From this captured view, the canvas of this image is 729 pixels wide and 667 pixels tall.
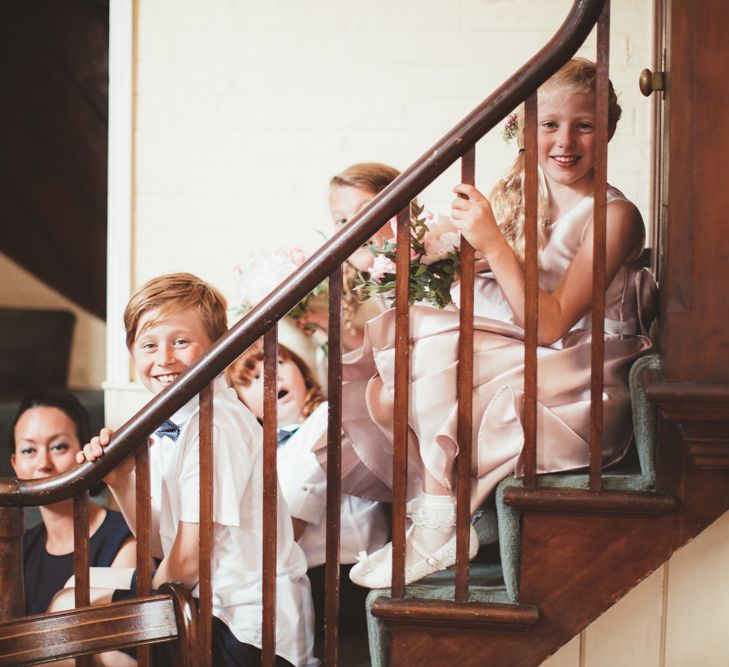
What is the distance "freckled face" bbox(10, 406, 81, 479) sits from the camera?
2658mm

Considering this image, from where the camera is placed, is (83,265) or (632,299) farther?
(83,265)

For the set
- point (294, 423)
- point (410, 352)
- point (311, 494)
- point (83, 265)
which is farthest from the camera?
point (83, 265)

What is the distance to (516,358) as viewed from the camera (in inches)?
71.2

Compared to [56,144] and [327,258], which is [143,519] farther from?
[56,144]

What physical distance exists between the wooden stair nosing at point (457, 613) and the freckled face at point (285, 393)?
4.33 feet

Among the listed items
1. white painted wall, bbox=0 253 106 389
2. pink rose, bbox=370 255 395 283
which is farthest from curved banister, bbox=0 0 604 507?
white painted wall, bbox=0 253 106 389

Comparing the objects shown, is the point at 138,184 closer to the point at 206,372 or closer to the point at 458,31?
the point at 458,31

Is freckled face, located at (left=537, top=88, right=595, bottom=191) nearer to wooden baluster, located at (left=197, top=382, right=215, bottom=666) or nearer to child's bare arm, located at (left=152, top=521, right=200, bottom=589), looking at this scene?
wooden baluster, located at (left=197, top=382, right=215, bottom=666)

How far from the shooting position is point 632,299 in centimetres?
189

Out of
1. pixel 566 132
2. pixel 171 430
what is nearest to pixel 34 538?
pixel 171 430

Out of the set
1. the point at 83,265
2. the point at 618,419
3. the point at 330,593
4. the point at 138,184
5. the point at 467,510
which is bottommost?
the point at 330,593

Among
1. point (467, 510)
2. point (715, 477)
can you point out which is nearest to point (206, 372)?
point (467, 510)

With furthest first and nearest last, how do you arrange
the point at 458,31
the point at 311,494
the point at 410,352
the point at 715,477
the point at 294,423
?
the point at 458,31, the point at 294,423, the point at 311,494, the point at 410,352, the point at 715,477

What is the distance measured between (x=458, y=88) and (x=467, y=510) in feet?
6.18
